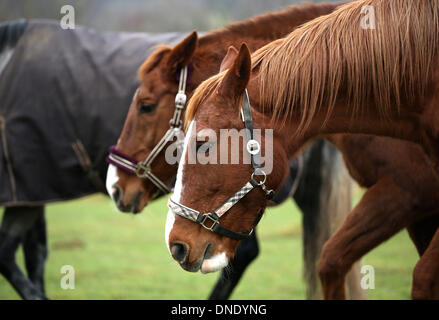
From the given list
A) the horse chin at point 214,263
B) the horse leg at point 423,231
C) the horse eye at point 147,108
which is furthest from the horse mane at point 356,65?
the horse eye at point 147,108

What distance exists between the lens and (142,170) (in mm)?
3541

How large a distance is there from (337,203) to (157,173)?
1641mm

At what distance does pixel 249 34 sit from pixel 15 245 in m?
2.30

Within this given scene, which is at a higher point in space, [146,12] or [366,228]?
[366,228]

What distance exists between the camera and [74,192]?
14.7 ft

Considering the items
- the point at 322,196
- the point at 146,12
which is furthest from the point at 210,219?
the point at 146,12

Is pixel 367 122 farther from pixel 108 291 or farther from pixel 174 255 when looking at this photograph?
pixel 108 291

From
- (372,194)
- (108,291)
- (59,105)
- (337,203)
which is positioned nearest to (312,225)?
(337,203)

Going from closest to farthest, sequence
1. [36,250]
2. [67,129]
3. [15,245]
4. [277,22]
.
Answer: [277,22]
[15,245]
[67,129]
[36,250]

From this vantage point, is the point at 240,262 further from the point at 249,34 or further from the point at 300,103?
the point at 300,103

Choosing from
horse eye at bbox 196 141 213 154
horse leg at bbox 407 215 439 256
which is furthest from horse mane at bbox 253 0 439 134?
horse leg at bbox 407 215 439 256

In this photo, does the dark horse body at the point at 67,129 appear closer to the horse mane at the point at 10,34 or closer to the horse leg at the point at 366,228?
the horse mane at the point at 10,34

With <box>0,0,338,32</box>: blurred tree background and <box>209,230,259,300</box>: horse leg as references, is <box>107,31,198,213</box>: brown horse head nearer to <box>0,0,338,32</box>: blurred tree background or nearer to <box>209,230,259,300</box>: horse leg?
<box>209,230,259,300</box>: horse leg

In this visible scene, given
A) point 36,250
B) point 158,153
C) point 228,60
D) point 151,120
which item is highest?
point 228,60
